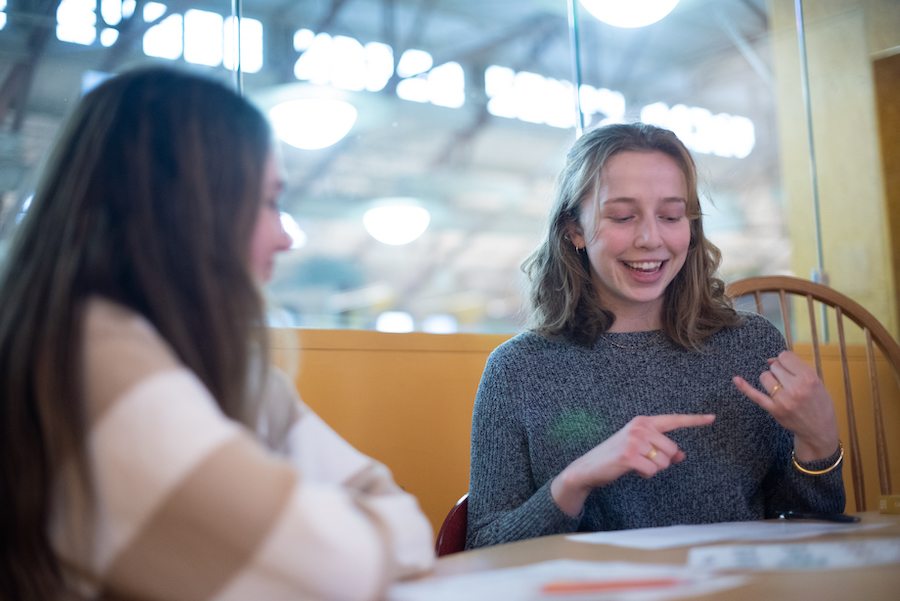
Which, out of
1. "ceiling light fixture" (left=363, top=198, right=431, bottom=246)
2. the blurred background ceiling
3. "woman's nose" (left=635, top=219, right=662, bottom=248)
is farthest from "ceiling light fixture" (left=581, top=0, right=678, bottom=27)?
"ceiling light fixture" (left=363, top=198, right=431, bottom=246)

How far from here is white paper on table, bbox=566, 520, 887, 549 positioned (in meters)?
0.68

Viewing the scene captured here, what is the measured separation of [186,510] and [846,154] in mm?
2425

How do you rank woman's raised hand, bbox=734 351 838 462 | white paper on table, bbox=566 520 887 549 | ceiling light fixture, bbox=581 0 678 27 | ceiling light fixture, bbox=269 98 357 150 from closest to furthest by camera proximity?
white paper on table, bbox=566 520 887 549 < woman's raised hand, bbox=734 351 838 462 < ceiling light fixture, bbox=581 0 678 27 < ceiling light fixture, bbox=269 98 357 150

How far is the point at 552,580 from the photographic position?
52 centimetres

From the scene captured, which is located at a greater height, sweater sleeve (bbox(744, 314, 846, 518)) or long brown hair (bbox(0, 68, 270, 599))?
long brown hair (bbox(0, 68, 270, 599))

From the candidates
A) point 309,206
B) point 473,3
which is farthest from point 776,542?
point 309,206

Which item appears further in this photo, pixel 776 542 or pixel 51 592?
pixel 776 542

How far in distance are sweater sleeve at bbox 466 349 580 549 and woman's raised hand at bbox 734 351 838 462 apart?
0.29 meters

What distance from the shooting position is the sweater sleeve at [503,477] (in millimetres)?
897

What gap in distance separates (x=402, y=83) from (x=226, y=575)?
880 centimetres

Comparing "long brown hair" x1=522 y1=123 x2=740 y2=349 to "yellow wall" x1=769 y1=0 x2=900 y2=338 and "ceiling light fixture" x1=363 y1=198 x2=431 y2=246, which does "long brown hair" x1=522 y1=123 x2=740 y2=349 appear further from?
"ceiling light fixture" x1=363 y1=198 x2=431 y2=246

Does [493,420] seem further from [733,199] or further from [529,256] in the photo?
[733,199]

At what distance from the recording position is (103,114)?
1.81 ft

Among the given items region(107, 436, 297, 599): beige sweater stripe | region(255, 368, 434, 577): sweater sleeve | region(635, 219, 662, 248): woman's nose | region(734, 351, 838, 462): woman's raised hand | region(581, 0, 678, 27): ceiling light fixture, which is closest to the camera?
region(107, 436, 297, 599): beige sweater stripe
